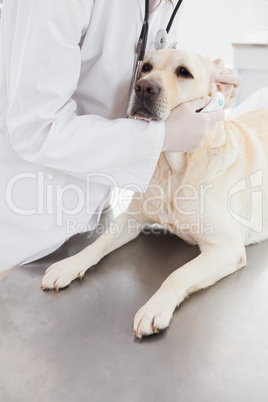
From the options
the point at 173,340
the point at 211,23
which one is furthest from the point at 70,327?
the point at 211,23

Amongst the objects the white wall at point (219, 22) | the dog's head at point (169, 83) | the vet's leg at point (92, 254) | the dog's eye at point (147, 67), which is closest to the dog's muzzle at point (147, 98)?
the dog's head at point (169, 83)

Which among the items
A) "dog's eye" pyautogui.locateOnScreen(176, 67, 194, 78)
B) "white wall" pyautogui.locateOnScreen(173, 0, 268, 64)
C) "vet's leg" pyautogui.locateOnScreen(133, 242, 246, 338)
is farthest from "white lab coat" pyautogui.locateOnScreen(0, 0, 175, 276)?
"white wall" pyautogui.locateOnScreen(173, 0, 268, 64)

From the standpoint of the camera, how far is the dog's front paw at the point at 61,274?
39.0 inches

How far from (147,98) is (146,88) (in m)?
0.02

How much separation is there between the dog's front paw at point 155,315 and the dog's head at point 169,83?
434mm

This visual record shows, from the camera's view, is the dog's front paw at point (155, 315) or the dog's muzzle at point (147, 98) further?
the dog's muzzle at point (147, 98)

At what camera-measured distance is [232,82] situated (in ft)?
3.81

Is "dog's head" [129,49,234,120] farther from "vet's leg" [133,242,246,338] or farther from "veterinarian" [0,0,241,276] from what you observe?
"vet's leg" [133,242,246,338]

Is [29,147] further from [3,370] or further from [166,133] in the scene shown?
[3,370]

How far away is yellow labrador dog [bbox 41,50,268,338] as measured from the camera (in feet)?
3.36

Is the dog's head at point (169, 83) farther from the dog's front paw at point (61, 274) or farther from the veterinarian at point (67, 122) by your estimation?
the dog's front paw at point (61, 274)

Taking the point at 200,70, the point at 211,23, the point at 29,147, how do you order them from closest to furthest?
the point at 29,147 < the point at 200,70 < the point at 211,23

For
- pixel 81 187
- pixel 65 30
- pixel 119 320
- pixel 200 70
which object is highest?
pixel 65 30

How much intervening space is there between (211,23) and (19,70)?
3.43 meters
